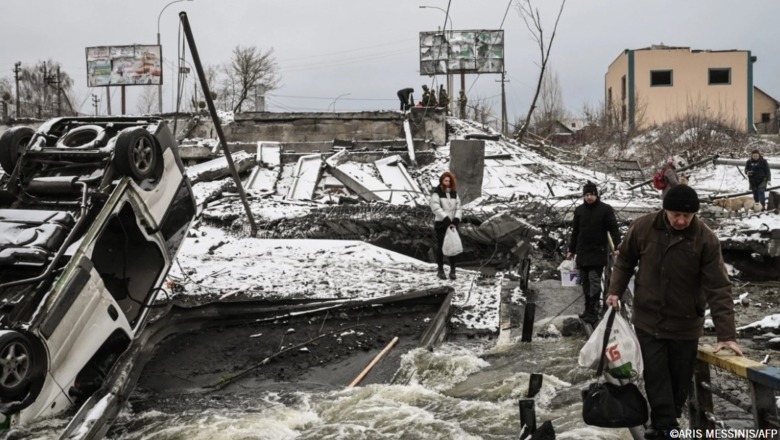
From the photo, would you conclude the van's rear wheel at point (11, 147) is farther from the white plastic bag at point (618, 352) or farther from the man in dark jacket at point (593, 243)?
the man in dark jacket at point (593, 243)

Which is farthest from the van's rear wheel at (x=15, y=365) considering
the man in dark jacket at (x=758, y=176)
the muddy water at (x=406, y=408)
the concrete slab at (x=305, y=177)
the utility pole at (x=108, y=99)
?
the utility pole at (x=108, y=99)

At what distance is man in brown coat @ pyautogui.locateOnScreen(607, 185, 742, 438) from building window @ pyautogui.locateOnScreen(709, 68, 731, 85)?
52.0 m

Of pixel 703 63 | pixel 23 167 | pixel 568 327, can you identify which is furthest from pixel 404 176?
pixel 703 63

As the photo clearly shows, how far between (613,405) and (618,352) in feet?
1.03

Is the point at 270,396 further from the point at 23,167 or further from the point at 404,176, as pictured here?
the point at 404,176

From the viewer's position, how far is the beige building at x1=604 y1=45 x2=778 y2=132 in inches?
1969

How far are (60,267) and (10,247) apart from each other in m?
0.44

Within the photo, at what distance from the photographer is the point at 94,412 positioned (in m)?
5.63

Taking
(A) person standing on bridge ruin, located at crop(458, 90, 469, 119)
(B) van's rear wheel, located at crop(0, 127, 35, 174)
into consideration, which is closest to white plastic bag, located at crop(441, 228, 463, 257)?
(B) van's rear wheel, located at crop(0, 127, 35, 174)

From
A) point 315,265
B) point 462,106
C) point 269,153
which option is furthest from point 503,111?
point 315,265

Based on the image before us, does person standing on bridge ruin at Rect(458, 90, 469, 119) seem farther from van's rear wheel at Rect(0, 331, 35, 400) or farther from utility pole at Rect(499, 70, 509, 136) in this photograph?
van's rear wheel at Rect(0, 331, 35, 400)

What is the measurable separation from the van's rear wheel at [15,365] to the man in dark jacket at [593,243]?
18.5 ft

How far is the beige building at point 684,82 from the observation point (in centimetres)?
5000

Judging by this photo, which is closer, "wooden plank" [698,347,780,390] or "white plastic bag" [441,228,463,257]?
"wooden plank" [698,347,780,390]
